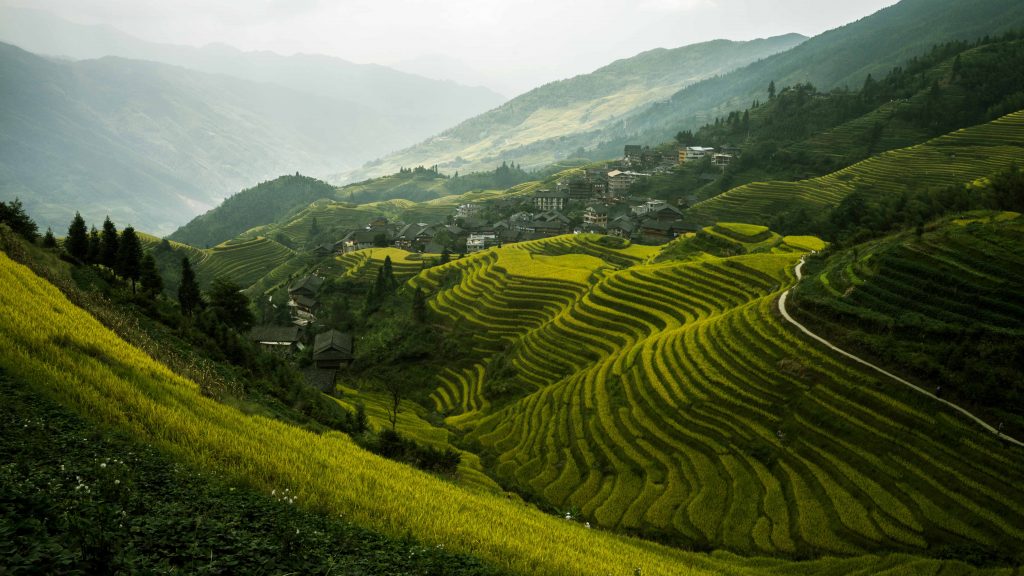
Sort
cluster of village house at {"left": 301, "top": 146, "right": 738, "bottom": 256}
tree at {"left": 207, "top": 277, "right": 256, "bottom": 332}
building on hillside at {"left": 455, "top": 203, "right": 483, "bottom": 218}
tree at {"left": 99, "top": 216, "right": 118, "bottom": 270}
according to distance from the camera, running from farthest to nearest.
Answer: building on hillside at {"left": 455, "top": 203, "right": 483, "bottom": 218} < cluster of village house at {"left": 301, "top": 146, "right": 738, "bottom": 256} < tree at {"left": 207, "top": 277, "right": 256, "bottom": 332} < tree at {"left": 99, "top": 216, "right": 118, "bottom": 270}

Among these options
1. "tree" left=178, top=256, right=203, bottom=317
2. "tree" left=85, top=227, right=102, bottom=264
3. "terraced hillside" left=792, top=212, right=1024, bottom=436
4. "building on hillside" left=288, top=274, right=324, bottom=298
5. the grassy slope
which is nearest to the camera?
the grassy slope

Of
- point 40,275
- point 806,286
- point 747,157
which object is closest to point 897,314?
point 806,286

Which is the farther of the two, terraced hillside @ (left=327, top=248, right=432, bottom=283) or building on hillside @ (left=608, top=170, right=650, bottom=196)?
building on hillside @ (left=608, top=170, right=650, bottom=196)

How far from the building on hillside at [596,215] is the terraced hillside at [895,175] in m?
15.1

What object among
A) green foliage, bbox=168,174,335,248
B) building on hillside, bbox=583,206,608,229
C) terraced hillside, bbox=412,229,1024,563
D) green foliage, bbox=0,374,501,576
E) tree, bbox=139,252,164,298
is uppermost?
green foliage, bbox=168,174,335,248

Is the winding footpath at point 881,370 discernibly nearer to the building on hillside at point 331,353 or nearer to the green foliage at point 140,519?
the green foliage at point 140,519

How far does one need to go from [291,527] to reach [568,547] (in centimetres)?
532

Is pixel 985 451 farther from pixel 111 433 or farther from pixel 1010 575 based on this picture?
pixel 111 433

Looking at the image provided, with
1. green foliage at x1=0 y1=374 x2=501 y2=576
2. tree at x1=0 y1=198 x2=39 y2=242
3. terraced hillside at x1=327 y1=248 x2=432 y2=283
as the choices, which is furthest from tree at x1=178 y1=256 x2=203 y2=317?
terraced hillside at x1=327 y1=248 x2=432 y2=283

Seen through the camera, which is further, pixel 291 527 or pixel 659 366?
pixel 659 366

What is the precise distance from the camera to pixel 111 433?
8570 millimetres

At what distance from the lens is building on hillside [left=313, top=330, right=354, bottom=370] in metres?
42.2

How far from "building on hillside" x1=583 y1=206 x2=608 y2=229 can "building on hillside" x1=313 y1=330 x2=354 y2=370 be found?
50911mm

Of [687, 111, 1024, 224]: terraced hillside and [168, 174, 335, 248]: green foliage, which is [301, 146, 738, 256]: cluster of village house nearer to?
[687, 111, 1024, 224]: terraced hillside
